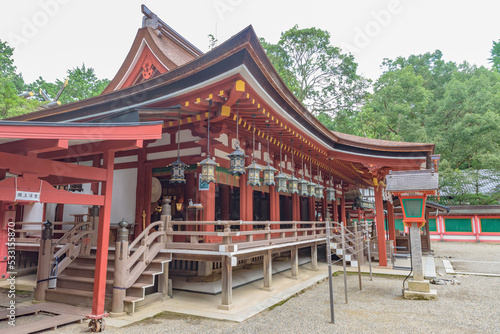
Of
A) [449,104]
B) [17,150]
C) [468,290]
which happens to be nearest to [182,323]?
[17,150]

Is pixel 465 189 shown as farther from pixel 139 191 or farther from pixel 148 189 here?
pixel 139 191

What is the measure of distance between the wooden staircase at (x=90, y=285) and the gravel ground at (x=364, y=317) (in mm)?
713

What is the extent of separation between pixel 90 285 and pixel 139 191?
127 inches

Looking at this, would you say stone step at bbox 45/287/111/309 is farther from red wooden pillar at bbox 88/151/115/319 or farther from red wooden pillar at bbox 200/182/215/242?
red wooden pillar at bbox 200/182/215/242

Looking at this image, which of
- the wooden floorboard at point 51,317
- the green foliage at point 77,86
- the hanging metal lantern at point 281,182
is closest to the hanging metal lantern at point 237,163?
the hanging metal lantern at point 281,182

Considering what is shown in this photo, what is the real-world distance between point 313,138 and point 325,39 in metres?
21.8

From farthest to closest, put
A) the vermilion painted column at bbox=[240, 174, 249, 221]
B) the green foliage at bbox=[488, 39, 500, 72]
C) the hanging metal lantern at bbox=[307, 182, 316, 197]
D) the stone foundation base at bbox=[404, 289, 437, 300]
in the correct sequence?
1. the green foliage at bbox=[488, 39, 500, 72]
2. the hanging metal lantern at bbox=[307, 182, 316, 197]
3. the vermilion painted column at bbox=[240, 174, 249, 221]
4. the stone foundation base at bbox=[404, 289, 437, 300]

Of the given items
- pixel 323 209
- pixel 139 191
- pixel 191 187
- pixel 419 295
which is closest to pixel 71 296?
pixel 139 191

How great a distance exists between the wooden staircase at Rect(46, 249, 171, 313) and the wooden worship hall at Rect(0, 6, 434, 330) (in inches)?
1.2

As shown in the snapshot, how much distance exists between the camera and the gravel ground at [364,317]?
233 inches

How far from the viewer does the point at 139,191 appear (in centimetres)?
977

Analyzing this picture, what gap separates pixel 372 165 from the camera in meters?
13.4

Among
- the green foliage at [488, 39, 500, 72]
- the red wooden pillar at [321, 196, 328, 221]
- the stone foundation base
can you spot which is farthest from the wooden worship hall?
the green foliage at [488, 39, 500, 72]

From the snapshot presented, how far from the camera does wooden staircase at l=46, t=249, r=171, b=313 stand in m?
6.74
